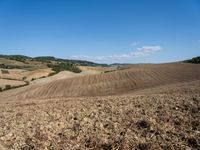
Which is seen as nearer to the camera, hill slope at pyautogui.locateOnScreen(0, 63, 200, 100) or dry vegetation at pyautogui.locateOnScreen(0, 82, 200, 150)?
dry vegetation at pyautogui.locateOnScreen(0, 82, 200, 150)

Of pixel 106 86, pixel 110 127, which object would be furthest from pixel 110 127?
pixel 106 86

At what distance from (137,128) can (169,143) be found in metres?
1.53

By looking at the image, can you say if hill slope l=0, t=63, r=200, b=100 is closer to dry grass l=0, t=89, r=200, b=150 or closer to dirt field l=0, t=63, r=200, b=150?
dirt field l=0, t=63, r=200, b=150

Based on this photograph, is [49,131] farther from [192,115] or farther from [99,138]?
[192,115]

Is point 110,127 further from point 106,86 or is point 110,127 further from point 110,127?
point 106,86

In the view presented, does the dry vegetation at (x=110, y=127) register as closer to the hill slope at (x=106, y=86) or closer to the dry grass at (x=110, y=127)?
the dry grass at (x=110, y=127)

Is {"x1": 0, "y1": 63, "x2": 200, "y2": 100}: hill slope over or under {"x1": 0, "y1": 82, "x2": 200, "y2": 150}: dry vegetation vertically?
under

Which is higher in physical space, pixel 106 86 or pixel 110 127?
pixel 110 127

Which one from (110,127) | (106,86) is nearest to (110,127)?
(110,127)

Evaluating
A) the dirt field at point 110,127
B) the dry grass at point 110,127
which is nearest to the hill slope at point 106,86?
the dirt field at point 110,127

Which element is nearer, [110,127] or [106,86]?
[110,127]

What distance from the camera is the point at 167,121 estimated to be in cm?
938

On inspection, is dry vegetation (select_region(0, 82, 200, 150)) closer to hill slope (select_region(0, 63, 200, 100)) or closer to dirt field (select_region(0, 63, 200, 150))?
dirt field (select_region(0, 63, 200, 150))

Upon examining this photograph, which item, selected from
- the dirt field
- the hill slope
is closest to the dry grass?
the dirt field
